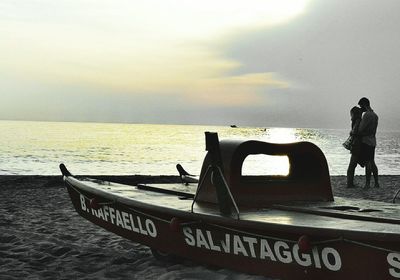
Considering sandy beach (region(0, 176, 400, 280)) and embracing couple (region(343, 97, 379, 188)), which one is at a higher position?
embracing couple (region(343, 97, 379, 188))

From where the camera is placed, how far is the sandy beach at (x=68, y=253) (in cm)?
624

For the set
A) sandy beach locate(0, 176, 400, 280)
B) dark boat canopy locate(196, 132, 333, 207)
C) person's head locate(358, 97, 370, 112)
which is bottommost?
sandy beach locate(0, 176, 400, 280)

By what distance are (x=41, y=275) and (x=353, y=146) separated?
35.2 ft

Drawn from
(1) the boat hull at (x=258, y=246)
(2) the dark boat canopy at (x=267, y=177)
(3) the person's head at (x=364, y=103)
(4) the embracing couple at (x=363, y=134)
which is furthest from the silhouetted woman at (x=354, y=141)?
(1) the boat hull at (x=258, y=246)

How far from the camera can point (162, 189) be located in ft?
24.2

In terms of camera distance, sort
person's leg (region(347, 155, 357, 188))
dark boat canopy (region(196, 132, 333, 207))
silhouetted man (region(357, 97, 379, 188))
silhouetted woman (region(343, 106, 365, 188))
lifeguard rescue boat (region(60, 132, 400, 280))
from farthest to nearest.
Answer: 1. person's leg (region(347, 155, 357, 188))
2. silhouetted woman (region(343, 106, 365, 188))
3. silhouetted man (region(357, 97, 379, 188))
4. dark boat canopy (region(196, 132, 333, 207))
5. lifeguard rescue boat (region(60, 132, 400, 280))

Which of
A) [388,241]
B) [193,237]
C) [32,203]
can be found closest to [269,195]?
[193,237]

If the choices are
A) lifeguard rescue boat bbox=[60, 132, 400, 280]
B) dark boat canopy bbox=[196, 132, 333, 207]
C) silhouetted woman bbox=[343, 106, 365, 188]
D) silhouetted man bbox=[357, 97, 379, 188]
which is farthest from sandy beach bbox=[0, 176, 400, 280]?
silhouetted man bbox=[357, 97, 379, 188]

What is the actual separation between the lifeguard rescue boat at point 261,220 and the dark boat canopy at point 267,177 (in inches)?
0.5

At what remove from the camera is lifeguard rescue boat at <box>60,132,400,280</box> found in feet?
13.9

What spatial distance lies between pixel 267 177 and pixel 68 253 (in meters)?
3.13

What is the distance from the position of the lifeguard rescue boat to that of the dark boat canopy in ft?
0.04

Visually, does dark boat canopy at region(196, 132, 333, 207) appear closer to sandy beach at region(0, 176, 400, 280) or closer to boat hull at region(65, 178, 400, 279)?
boat hull at region(65, 178, 400, 279)

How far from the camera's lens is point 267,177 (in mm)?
6578
